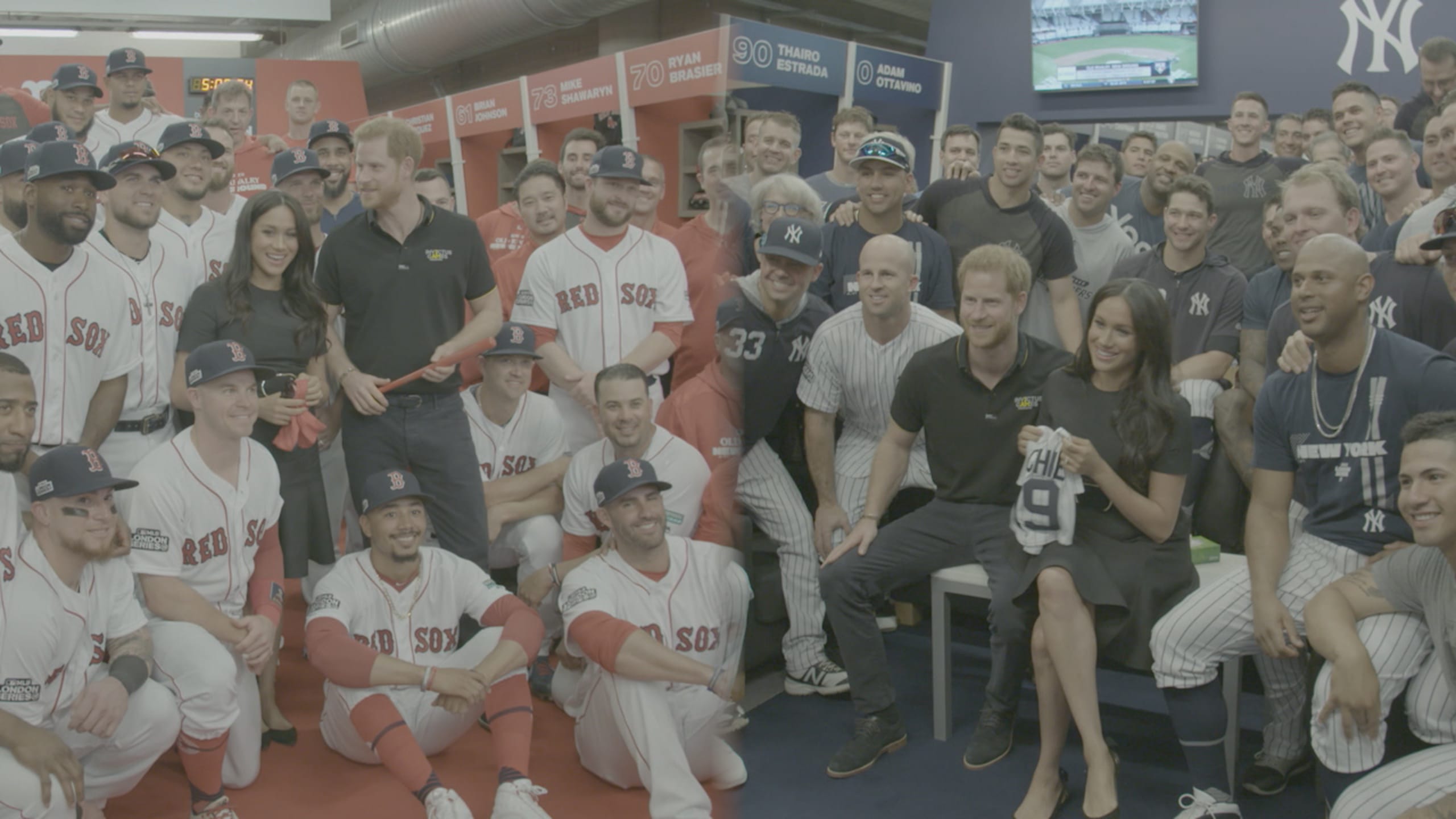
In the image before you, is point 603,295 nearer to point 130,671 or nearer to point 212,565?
point 212,565

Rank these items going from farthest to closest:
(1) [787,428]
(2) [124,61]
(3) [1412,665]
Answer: (2) [124,61] → (1) [787,428] → (3) [1412,665]

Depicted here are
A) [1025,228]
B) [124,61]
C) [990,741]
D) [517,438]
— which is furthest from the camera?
[124,61]

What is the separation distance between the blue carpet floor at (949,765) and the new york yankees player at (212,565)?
1058 mm

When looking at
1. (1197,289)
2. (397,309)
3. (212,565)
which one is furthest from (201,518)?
(1197,289)

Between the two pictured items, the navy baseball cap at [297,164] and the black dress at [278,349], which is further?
the navy baseball cap at [297,164]

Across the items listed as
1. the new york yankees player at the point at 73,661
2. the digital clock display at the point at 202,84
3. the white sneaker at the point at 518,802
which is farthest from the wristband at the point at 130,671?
the digital clock display at the point at 202,84

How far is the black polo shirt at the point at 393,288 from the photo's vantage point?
2531mm

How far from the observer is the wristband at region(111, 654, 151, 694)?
2045 millimetres

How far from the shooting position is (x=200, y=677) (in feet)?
7.04

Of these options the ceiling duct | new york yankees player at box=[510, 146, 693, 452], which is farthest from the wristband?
the ceiling duct

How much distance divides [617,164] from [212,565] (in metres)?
1.25

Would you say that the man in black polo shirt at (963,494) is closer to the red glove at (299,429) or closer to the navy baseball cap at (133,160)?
the red glove at (299,429)

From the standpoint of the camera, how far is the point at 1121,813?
2264mm

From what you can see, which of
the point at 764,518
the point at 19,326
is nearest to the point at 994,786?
the point at 764,518
